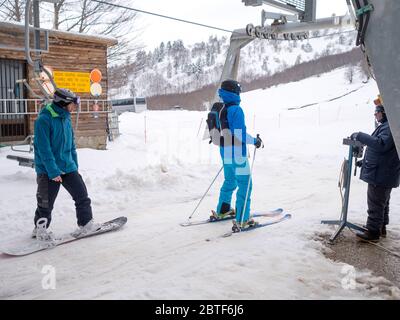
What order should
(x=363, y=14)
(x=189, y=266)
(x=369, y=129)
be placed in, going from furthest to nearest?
(x=369, y=129)
(x=189, y=266)
(x=363, y=14)

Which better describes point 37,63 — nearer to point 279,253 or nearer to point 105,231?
point 105,231

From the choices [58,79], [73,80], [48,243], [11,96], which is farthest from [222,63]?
[48,243]

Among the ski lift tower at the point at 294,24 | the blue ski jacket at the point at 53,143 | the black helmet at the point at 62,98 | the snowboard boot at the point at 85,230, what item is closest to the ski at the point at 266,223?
the snowboard boot at the point at 85,230

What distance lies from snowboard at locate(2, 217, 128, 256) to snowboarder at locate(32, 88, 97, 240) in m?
0.09

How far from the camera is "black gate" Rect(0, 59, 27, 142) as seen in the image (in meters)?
11.9

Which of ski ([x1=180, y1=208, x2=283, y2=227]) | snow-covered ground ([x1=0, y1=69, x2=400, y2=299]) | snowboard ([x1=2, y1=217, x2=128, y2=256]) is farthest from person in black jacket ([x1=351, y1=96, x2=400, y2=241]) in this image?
snowboard ([x1=2, y1=217, x2=128, y2=256])

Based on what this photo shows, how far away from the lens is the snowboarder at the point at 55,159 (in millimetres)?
4938

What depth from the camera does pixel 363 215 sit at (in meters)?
6.21

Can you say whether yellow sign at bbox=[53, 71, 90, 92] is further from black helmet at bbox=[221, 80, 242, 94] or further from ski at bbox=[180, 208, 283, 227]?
black helmet at bbox=[221, 80, 242, 94]

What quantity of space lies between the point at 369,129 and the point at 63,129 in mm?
21508

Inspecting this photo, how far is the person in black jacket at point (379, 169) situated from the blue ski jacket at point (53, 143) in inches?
144

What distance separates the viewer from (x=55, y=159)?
5.10 meters

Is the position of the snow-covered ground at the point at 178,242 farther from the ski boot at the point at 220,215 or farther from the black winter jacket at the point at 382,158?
the black winter jacket at the point at 382,158
